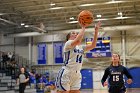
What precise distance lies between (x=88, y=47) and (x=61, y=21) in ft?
64.9

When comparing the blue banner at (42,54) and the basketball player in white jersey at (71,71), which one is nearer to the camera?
the basketball player in white jersey at (71,71)

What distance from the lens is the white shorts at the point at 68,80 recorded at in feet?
14.4

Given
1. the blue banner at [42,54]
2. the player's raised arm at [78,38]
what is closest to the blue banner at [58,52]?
the blue banner at [42,54]

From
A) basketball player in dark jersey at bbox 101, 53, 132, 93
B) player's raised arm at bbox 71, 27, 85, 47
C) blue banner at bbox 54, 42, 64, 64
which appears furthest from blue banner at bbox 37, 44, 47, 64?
player's raised arm at bbox 71, 27, 85, 47

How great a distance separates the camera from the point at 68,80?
4398mm

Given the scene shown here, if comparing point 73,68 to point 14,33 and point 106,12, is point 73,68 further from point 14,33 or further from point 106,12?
point 14,33

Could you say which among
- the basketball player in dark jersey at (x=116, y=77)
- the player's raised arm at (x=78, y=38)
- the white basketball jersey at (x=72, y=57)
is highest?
the player's raised arm at (x=78, y=38)

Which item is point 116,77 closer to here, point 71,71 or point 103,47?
point 71,71

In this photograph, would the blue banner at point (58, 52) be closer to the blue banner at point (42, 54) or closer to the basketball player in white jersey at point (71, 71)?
the blue banner at point (42, 54)

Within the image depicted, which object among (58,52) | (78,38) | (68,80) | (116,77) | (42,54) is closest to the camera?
(78,38)

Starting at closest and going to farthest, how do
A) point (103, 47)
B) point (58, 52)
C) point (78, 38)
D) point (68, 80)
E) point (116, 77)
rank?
point (78, 38) → point (68, 80) → point (116, 77) → point (103, 47) → point (58, 52)

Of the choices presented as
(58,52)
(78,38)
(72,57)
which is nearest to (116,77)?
(72,57)

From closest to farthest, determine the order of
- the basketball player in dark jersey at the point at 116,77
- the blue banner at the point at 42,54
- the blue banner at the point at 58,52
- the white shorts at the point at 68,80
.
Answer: the white shorts at the point at 68,80 < the basketball player in dark jersey at the point at 116,77 < the blue banner at the point at 58,52 < the blue banner at the point at 42,54

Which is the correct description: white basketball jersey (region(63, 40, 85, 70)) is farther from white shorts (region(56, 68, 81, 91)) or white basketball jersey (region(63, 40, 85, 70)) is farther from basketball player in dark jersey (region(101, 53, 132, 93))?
basketball player in dark jersey (region(101, 53, 132, 93))
